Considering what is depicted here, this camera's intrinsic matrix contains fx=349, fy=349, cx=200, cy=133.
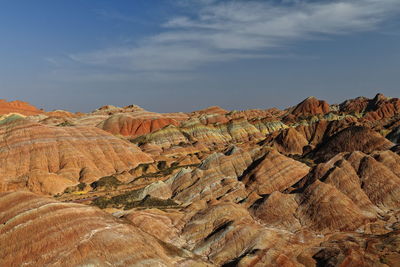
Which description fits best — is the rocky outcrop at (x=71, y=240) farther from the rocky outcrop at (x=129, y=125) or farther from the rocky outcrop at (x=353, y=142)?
the rocky outcrop at (x=129, y=125)

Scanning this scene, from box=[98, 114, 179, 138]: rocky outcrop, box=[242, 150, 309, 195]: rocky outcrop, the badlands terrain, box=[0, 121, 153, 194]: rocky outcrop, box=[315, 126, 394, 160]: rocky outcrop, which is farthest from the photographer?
box=[98, 114, 179, 138]: rocky outcrop

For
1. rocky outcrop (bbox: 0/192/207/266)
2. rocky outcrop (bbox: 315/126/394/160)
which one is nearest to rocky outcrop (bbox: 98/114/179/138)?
rocky outcrop (bbox: 315/126/394/160)

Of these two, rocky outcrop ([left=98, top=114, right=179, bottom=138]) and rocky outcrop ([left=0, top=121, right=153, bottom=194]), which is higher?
rocky outcrop ([left=0, top=121, right=153, bottom=194])

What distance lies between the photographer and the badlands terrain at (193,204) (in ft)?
96.9

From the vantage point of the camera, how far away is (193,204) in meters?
54.5

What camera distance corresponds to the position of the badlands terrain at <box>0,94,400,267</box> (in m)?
29.5

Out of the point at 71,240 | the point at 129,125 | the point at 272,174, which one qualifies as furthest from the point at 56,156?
the point at 129,125

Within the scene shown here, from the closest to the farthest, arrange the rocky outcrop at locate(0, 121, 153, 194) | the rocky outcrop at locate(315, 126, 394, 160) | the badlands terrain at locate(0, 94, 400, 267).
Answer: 1. the badlands terrain at locate(0, 94, 400, 267)
2. the rocky outcrop at locate(0, 121, 153, 194)
3. the rocky outcrop at locate(315, 126, 394, 160)

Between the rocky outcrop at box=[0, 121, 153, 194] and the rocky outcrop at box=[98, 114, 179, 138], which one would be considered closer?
the rocky outcrop at box=[0, 121, 153, 194]

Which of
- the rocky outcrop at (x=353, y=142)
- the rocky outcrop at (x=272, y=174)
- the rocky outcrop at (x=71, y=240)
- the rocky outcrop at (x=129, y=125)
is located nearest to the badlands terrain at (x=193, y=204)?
the rocky outcrop at (x=71, y=240)

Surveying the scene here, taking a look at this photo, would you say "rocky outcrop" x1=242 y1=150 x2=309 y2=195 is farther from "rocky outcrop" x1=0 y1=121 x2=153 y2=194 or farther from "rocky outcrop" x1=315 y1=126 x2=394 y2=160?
"rocky outcrop" x1=0 y1=121 x2=153 y2=194

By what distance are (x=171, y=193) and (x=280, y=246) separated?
33138 millimetres

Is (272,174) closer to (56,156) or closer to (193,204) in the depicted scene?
(193,204)

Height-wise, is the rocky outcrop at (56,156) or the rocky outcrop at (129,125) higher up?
the rocky outcrop at (56,156)
